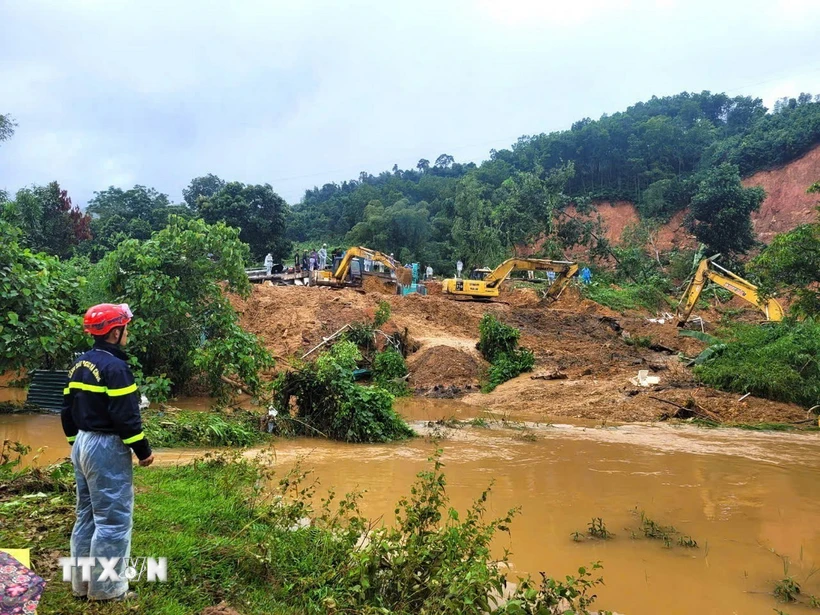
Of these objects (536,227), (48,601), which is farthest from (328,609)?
(536,227)

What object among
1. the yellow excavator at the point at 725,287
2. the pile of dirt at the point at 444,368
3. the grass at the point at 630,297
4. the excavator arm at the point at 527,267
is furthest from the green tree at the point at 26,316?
the grass at the point at 630,297

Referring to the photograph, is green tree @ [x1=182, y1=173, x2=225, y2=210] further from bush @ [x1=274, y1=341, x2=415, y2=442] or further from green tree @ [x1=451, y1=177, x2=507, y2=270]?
bush @ [x1=274, y1=341, x2=415, y2=442]

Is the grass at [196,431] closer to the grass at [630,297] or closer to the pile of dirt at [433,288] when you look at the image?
the pile of dirt at [433,288]

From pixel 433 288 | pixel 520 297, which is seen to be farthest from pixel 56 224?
pixel 520 297

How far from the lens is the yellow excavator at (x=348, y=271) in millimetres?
25406

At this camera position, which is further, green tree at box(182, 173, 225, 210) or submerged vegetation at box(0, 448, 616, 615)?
green tree at box(182, 173, 225, 210)

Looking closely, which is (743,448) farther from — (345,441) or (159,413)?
(159,413)

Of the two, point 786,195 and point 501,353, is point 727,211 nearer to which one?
point 786,195

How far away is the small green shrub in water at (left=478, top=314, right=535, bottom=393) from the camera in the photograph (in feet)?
55.7

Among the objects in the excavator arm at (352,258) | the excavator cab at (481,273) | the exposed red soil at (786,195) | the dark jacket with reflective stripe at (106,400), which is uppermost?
the exposed red soil at (786,195)

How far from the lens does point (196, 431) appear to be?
8.80 metres

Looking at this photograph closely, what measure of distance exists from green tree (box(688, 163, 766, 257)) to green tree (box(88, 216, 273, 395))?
34.1 metres

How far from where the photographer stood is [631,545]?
5.39m

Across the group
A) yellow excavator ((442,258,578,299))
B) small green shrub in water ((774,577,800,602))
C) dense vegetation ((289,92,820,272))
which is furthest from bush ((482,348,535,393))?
dense vegetation ((289,92,820,272))
